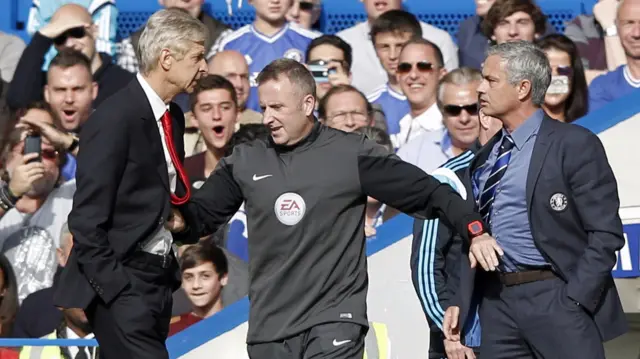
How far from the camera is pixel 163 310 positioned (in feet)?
17.8

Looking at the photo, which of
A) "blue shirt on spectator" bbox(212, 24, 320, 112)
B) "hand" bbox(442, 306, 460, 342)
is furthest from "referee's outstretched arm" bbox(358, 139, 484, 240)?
"blue shirt on spectator" bbox(212, 24, 320, 112)

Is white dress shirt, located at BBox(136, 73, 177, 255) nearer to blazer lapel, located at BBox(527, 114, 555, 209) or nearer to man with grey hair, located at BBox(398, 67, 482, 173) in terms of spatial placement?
blazer lapel, located at BBox(527, 114, 555, 209)

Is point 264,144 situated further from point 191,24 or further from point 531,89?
point 531,89

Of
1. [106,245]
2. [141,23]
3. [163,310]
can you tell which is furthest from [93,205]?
[141,23]

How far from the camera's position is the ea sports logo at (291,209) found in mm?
5715

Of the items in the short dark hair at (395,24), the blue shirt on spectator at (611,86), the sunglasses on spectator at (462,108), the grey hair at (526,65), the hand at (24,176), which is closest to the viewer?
the grey hair at (526,65)

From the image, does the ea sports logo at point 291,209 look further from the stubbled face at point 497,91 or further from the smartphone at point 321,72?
the smartphone at point 321,72

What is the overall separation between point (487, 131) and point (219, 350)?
2.12 meters

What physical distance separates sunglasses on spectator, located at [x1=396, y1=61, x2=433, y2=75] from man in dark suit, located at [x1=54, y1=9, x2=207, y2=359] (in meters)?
3.89

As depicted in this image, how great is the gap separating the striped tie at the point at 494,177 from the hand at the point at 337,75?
3.83 meters

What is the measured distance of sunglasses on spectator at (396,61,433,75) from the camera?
9242 millimetres

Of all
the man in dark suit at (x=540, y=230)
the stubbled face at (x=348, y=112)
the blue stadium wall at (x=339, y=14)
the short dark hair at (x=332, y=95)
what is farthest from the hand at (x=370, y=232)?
the blue stadium wall at (x=339, y=14)

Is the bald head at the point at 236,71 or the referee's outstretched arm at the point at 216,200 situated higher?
the bald head at the point at 236,71

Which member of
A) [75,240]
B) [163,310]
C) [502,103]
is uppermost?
[502,103]
